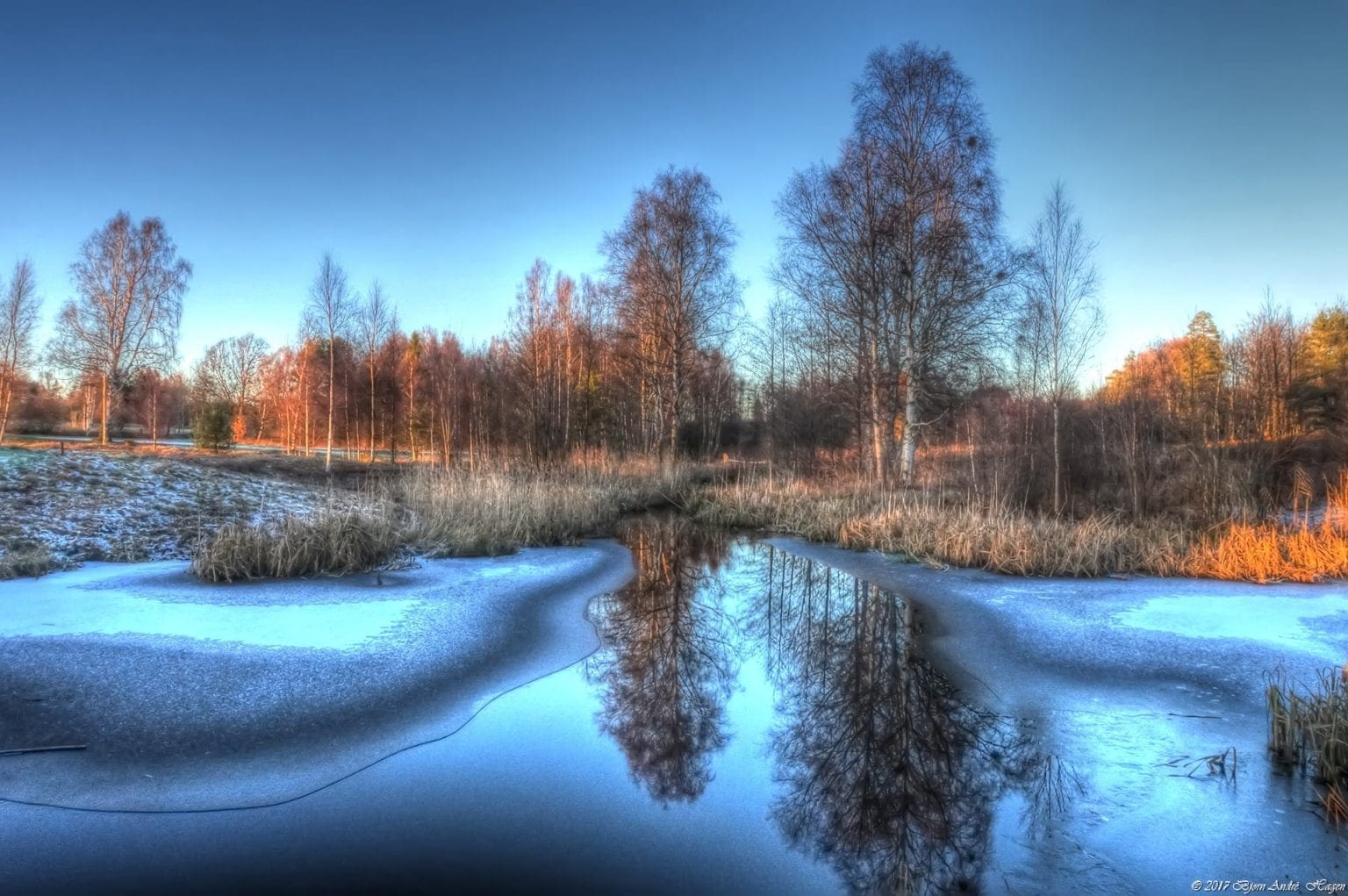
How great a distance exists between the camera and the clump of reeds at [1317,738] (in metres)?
3.59

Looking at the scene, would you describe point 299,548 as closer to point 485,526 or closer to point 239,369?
point 485,526

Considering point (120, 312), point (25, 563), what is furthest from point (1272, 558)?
point (120, 312)

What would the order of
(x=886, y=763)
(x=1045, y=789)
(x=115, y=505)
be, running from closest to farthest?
(x=1045, y=789) → (x=886, y=763) → (x=115, y=505)

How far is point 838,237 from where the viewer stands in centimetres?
1593

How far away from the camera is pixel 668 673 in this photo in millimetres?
5738

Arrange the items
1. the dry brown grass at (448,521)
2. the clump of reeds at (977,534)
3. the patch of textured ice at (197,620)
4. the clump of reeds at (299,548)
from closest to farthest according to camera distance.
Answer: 1. the patch of textured ice at (197,620)
2. the clump of reeds at (299,548)
3. the dry brown grass at (448,521)
4. the clump of reeds at (977,534)

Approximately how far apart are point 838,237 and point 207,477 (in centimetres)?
1585

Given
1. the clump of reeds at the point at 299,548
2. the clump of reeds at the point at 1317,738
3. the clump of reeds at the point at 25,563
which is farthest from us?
the clump of reeds at the point at 299,548

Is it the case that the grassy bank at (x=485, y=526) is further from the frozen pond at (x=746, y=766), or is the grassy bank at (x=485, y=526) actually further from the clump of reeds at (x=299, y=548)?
the frozen pond at (x=746, y=766)

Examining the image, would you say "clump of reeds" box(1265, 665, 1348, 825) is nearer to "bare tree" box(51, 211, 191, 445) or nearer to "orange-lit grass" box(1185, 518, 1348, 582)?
"orange-lit grass" box(1185, 518, 1348, 582)

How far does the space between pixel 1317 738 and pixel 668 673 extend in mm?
4244

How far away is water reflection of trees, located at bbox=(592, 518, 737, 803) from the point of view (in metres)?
4.05

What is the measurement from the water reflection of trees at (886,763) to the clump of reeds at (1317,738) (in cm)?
136

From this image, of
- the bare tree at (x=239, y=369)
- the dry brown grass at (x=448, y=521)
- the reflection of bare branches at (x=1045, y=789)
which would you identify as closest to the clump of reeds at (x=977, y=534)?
the dry brown grass at (x=448, y=521)
